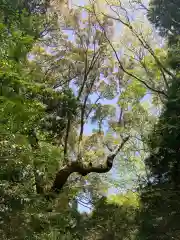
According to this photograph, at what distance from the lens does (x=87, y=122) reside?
877 centimetres

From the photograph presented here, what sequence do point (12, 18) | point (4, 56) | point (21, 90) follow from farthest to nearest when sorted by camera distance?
point (12, 18) → point (21, 90) → point (4, 56)

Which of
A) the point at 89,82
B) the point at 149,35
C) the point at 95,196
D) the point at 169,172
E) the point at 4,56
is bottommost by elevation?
the point at 95,196

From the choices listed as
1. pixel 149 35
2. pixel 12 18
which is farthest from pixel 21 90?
pixel 149 35

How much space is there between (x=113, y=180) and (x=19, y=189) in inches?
145

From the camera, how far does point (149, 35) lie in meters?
7.46

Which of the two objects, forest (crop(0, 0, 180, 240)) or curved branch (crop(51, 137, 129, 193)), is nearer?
forest (crop(0, 0, 180, 240))

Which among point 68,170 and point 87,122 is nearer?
point 68,170

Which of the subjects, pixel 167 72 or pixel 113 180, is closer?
pixel 167 72

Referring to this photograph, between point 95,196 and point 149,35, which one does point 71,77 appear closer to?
point 149,35

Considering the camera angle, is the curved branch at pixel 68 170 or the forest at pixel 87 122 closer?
the forest at pixel 87 122

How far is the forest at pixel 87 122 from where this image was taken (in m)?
4.00

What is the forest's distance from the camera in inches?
157

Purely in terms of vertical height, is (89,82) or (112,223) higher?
(89,82)

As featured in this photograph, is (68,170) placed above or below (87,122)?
below
